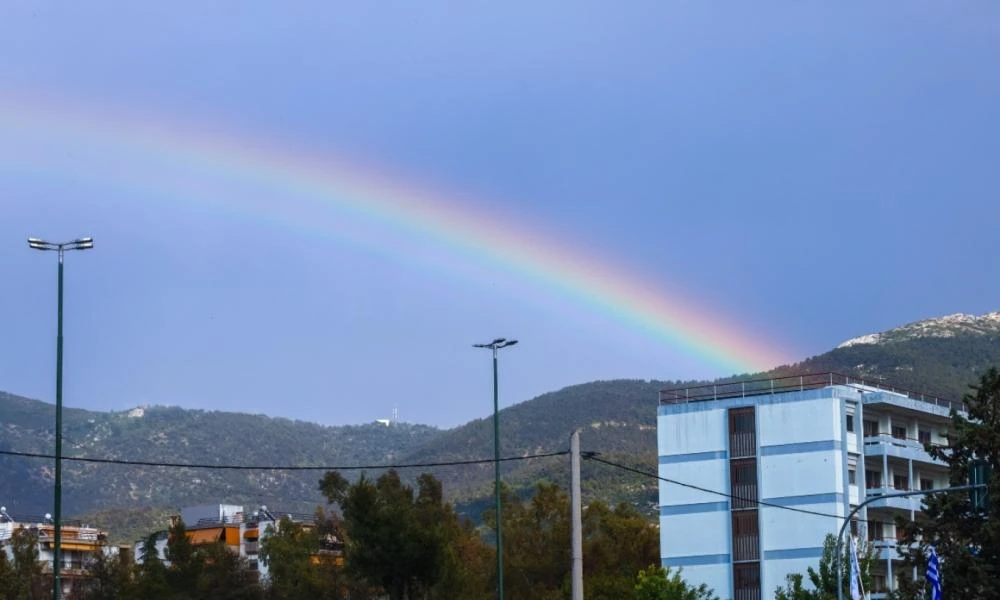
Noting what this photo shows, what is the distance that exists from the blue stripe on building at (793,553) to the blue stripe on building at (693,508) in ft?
13.2

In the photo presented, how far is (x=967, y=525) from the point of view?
63.4 metres

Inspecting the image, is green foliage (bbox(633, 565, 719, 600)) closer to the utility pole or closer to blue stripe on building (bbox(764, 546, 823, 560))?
blue stripe on building (bbox(764, 546, 823, 560))

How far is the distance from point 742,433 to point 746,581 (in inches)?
347

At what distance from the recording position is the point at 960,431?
6488 cm

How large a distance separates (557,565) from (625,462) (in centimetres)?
8383

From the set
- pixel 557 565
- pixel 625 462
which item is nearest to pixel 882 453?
pixel 557 565

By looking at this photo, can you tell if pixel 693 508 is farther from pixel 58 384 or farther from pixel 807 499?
pixel 58 384

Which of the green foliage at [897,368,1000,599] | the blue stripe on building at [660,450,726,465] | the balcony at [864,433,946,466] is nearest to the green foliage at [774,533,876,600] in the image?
the green foliage at [897,368,1000,599]

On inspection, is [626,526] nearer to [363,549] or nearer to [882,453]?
[882,453]

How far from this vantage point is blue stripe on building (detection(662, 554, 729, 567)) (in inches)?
3765

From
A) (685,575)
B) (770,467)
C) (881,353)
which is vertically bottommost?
(685,575)

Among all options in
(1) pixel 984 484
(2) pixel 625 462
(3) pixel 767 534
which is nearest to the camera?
(1) pixel 984 484

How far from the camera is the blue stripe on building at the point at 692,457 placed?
97387mm

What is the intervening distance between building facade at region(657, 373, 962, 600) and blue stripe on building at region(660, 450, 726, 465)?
61mm
